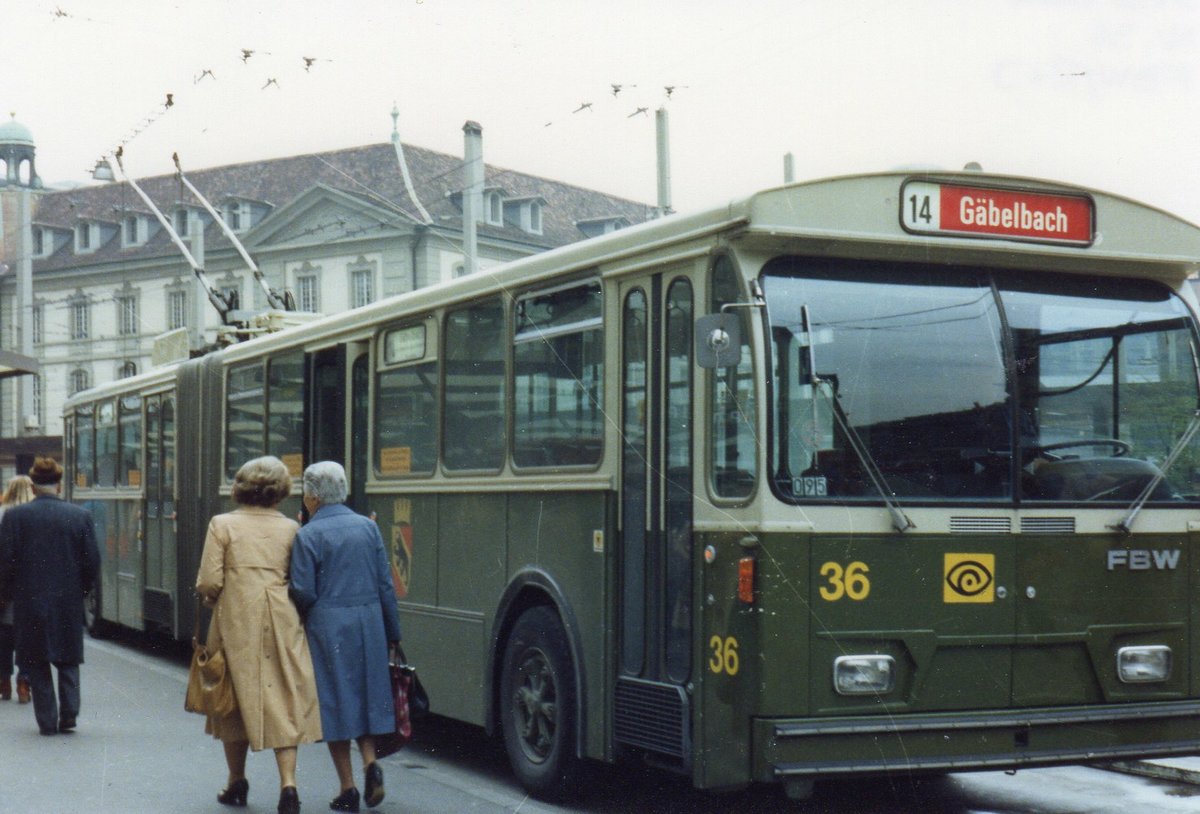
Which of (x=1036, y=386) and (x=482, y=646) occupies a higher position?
(x=1036, y=386)

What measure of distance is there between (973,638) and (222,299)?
36.7 ft

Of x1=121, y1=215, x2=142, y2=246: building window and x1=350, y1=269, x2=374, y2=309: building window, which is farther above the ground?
x1=121, y1=215, x2=142, y2=246: building window

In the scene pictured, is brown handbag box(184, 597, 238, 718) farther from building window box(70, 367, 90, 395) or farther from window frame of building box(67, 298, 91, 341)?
window frame of building box(67, 298, 91, 341)

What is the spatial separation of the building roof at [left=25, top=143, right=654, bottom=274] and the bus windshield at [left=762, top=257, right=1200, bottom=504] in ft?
122

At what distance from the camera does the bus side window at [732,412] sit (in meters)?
6.90

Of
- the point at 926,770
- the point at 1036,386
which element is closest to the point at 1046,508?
the point at 1036,386

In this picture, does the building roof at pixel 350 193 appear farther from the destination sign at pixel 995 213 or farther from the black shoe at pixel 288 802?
the destination sign at pixel 995 213

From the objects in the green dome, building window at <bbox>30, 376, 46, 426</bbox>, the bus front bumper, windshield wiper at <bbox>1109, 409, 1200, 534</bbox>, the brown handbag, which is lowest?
the bus front bumper

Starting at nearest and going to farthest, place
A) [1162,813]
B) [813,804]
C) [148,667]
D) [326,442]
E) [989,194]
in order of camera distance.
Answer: [989,194] < [1162,813] < [813,804] < [326,442] < [148,667]

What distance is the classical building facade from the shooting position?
4888 cm

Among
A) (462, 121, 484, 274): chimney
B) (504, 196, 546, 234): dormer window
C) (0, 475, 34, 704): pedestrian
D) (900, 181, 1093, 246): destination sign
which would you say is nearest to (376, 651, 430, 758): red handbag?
(900, 181, 1093, 246): destination sign

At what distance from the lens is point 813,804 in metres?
8.45

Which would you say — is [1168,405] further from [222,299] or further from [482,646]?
[222,299]

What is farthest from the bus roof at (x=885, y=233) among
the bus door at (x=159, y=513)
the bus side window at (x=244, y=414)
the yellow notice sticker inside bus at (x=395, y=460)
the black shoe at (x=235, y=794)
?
the bus door at (x=159, y=513)
